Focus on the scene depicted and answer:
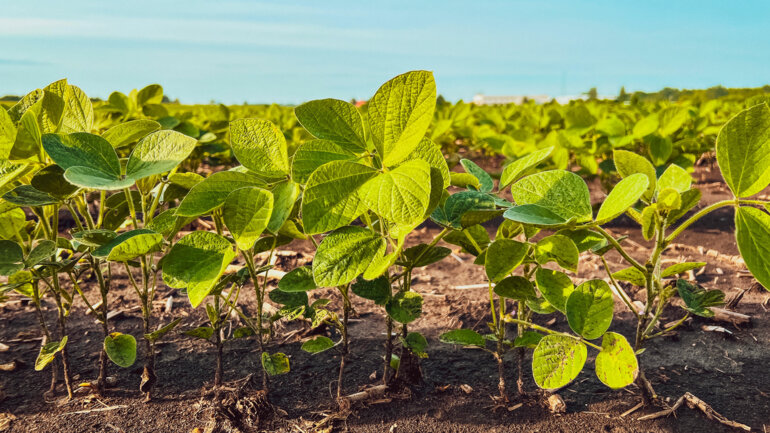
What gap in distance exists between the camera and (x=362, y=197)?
898 millimetres

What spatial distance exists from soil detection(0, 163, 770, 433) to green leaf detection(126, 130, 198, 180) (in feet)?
2.41

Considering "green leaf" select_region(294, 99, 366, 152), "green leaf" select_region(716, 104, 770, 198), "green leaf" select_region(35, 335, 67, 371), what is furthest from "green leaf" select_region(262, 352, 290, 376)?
"green leaf" select_region(716, 104, 770, 198)

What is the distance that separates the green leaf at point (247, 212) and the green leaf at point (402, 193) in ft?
0.66

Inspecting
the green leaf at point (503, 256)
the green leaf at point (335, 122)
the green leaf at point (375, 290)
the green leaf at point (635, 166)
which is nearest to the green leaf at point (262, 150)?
the green leaf at point (335, 122)

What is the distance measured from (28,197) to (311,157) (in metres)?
0.59

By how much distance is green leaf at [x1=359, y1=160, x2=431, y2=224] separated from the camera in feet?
2.80

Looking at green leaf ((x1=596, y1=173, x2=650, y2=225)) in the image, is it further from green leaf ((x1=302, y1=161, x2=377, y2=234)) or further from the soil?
the soil

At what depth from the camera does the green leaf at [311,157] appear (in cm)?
100

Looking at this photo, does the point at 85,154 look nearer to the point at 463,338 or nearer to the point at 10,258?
the point at 10,258

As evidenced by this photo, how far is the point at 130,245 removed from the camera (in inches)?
41.8

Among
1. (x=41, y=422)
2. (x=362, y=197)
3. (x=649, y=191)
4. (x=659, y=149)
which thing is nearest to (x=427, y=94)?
(x=362, y=197)

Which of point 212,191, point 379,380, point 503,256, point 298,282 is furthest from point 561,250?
point 379,380

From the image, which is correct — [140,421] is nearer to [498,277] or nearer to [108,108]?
[498,277]

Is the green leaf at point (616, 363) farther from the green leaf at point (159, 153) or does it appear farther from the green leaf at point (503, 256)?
the green leaf at point (159, 153)
